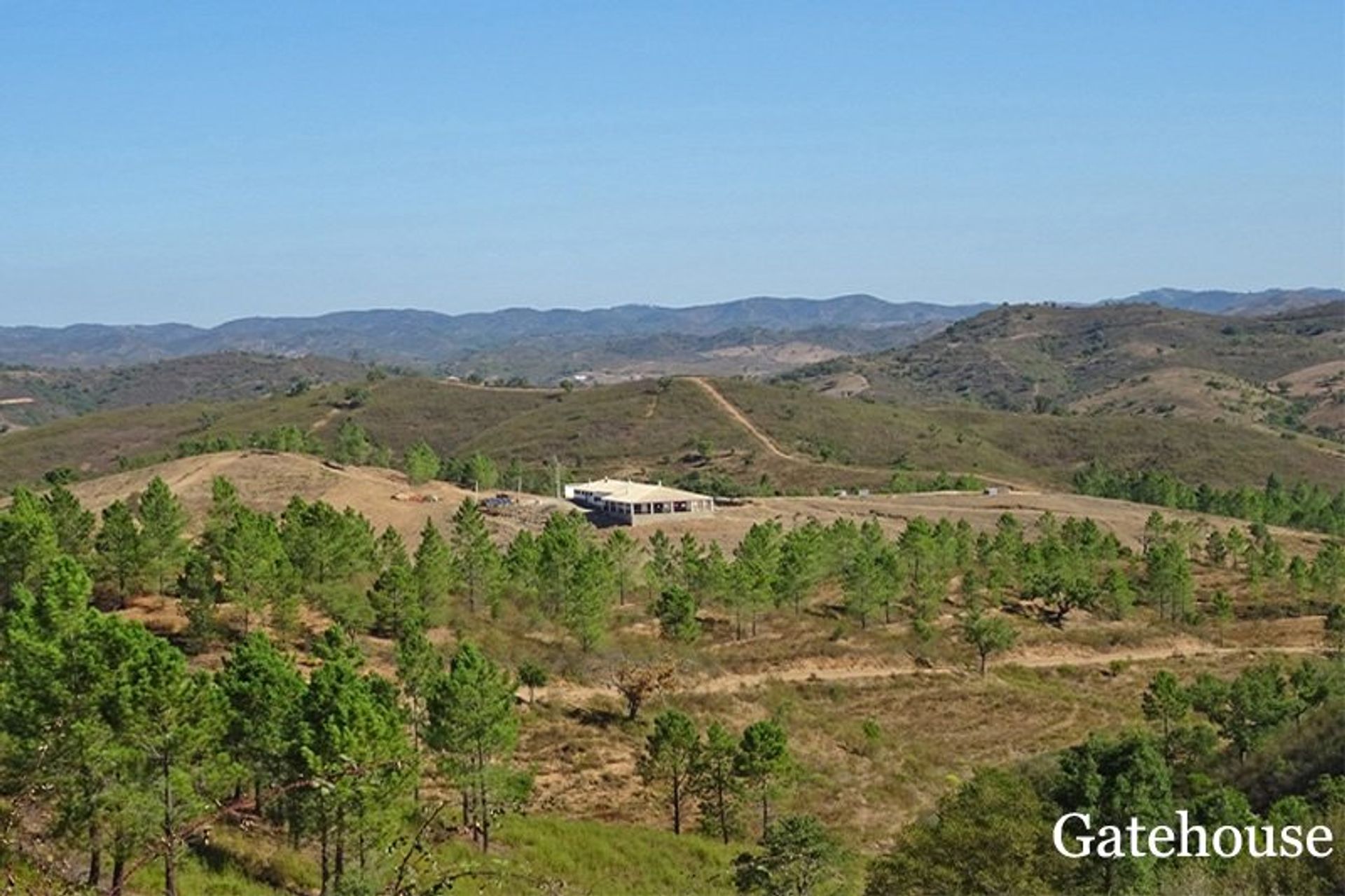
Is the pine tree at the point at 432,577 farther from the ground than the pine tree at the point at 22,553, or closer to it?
closer to it

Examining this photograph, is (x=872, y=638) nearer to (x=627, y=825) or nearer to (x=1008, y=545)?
(x=1008, y=545)

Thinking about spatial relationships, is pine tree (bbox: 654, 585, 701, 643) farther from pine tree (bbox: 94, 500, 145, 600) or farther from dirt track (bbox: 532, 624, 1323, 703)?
pine tree (bbox: 94, 500, 145, 600)

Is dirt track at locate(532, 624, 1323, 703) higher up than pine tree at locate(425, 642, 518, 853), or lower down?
lower down

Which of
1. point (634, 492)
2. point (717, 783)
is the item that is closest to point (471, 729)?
point (717, 783)

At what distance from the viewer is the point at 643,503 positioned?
103m

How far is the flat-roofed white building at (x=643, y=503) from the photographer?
103312mm

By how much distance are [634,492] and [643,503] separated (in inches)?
222

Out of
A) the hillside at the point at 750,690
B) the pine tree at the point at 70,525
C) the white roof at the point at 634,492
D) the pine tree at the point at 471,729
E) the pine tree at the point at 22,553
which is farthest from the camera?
the white roof at the point at 634,492

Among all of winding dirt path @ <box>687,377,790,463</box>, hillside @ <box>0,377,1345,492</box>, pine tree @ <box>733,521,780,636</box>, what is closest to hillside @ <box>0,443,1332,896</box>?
pine tree @ <box>733,521,780,636</box>

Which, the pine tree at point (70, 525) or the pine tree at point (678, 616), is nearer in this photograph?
the pine tree at point (70, 525)

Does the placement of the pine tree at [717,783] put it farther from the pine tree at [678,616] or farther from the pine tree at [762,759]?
the pine tree at [678,616]

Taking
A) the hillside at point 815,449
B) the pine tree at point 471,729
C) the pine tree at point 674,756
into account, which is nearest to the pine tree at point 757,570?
the pine tree at point 674,756

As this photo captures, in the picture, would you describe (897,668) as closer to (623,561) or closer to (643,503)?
(623,561)

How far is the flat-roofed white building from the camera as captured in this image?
10331 cm
